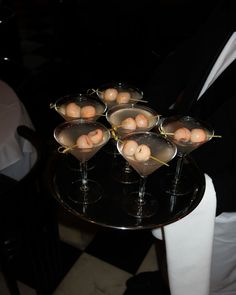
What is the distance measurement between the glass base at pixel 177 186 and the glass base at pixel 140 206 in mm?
74

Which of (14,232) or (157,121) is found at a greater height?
(157,121)

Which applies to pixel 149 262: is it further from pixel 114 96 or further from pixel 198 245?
pixel 114 96

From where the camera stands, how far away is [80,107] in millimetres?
1407

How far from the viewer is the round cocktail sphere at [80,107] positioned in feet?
4.34

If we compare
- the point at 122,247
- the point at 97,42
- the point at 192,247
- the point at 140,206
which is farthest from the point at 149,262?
the point at 97,42

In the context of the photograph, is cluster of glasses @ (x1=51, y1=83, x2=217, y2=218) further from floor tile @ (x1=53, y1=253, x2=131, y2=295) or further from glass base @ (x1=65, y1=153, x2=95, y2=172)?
floor tile @ (x1=53, y1=253, x2=131, y2=295)

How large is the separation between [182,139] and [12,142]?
2.57 feet

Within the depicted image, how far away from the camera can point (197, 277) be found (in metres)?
1.24

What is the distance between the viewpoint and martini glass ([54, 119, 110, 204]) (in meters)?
1.11

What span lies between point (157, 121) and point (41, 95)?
2.22 metres

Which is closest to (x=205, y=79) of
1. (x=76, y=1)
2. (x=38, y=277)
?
(x=38, y=277)

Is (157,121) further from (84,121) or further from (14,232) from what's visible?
(14,232)

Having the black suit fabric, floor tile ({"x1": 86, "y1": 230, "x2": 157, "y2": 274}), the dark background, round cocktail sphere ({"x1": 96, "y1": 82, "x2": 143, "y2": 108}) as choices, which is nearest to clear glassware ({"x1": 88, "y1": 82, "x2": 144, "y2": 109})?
round cocktail sphere ({"x1": 96, "y1": 82, "x2": 143, "y2": 108})

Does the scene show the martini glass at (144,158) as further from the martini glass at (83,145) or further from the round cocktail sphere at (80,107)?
the round cocktail sphere at (80,107)
